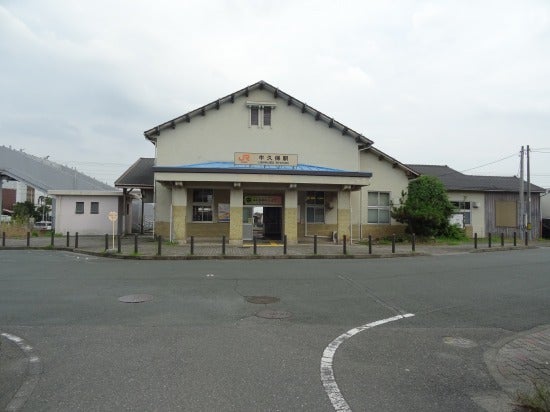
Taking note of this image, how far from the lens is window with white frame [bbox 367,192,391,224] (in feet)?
84.9

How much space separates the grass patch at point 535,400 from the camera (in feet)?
11.7

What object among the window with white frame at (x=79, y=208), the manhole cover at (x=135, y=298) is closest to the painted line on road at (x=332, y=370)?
the manhole cover at (x=135, y=298)

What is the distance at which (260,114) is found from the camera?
23.7 m

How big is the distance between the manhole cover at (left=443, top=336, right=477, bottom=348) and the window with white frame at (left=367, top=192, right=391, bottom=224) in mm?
20097

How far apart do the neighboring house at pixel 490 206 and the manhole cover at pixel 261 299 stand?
25.2m

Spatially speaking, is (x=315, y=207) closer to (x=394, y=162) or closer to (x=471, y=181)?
(x=394, y=162)

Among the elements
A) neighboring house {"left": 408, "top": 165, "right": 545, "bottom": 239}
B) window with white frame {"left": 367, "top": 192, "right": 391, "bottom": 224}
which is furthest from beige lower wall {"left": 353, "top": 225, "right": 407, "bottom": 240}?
neighboring house {"left": 408, "top": 165, "right": 545, "bottom": 239}

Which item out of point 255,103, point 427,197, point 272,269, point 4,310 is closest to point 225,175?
point 255,103

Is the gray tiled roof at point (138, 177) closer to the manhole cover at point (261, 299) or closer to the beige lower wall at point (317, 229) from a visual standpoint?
the beige lower wall at point (317, 229)

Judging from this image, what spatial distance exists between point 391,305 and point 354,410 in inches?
184

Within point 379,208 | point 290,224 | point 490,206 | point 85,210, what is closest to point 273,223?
point 290,224

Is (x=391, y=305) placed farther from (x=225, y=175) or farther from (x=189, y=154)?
(x=189, y=154)

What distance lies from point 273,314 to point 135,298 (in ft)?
10.4

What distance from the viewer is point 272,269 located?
1312cm
